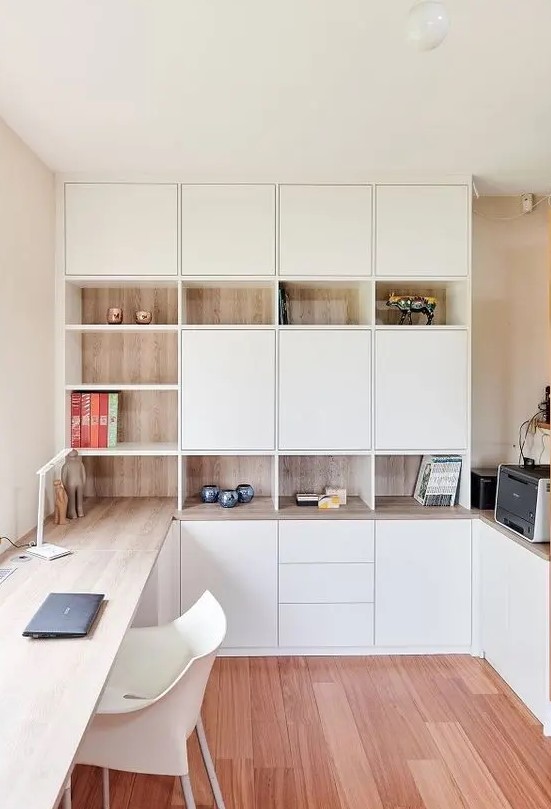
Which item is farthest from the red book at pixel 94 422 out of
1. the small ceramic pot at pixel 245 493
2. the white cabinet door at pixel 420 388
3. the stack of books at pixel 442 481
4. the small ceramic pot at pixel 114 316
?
the stack of books at pixel 442 481

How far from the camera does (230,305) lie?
10.6ft

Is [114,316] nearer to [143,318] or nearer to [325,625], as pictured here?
[143,318]

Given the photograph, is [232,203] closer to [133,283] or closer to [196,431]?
→ [133,283]

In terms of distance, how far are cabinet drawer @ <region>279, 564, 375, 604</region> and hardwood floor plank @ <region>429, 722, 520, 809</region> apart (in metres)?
0.70

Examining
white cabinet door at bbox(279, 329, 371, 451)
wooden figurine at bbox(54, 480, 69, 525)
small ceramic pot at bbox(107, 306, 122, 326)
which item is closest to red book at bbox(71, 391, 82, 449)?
wooden figurine at bbox(54, 480, 69, 525)

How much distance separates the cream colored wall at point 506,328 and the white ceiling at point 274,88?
1.45 feet

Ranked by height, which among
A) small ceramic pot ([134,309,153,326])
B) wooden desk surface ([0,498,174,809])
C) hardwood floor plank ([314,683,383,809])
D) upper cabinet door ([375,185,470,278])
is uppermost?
upper cabinet door ([375,185,470,278])

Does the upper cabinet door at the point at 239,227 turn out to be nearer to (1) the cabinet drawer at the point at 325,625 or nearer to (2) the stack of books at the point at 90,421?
(2) the stack of books at the point at 90,421

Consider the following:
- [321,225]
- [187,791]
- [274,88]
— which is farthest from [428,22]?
[187,791]

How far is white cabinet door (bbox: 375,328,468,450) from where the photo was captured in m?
2.90

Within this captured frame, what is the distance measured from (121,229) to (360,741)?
2586 millimetres

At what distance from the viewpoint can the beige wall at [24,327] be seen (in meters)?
2.37

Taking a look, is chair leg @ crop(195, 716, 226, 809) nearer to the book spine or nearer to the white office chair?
the white office chair

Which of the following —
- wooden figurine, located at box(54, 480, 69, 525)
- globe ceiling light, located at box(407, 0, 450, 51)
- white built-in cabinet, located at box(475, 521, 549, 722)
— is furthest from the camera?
wooden figurine, located at box(54, 480, 69, 525)
